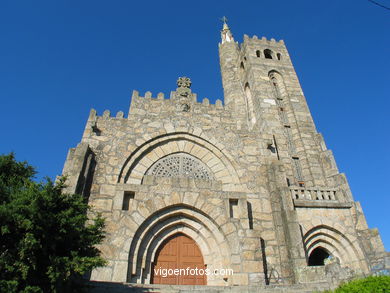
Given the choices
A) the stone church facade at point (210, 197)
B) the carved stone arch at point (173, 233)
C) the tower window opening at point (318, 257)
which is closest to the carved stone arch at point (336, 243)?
the stone church facade at point (210, 197)

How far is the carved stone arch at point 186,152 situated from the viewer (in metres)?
10.6

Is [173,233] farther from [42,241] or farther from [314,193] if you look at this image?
[314,193]

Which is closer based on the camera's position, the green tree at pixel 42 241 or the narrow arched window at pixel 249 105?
the green tree at pixel 42 241

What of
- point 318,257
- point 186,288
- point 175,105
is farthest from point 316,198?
point 175,105

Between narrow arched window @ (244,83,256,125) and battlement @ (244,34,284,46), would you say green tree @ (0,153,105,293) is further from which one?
battlement @ (244,34,284,46)

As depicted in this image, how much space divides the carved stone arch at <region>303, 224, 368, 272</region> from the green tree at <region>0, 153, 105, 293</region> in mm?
7662

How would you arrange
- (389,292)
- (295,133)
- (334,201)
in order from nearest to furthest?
(389,292) < (334,201) < (295,133)

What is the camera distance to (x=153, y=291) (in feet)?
21.3

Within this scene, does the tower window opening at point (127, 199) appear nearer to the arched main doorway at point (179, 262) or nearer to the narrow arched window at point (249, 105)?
the arched main doorway at point (179, 262)

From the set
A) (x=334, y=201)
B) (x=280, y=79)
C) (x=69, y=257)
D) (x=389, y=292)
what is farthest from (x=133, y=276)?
(x=280, y=79)

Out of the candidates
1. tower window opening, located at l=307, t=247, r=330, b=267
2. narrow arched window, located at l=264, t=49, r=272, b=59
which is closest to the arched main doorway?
tower window opening, located at l=307, t=247, r=330, b=267

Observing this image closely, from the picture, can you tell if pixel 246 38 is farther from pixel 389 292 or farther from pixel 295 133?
pixel 389 292

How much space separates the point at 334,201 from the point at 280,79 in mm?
9140

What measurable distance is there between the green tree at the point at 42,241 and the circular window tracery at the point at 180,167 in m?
5.26
